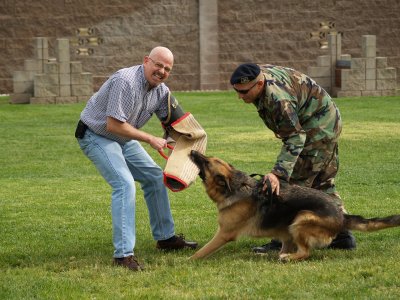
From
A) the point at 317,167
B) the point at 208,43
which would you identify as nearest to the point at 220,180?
the point at 317,167

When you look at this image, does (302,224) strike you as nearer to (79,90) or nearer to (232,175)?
(232,175)

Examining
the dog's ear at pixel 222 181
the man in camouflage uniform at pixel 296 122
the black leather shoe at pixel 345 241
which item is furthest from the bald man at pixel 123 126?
the black leather shoe at pixel 345 241

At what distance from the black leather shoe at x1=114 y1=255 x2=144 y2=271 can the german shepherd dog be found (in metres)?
0.55

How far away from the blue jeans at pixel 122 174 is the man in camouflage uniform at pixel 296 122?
1071mm

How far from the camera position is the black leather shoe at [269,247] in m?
8.56

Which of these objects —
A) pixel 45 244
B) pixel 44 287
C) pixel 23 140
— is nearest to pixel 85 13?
pixel 23 140

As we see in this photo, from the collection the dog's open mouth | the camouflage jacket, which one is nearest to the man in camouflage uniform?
the camouflage jacket

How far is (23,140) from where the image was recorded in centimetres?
1823

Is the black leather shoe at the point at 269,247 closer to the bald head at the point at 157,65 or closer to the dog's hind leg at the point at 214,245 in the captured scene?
the dog's hind leg at the point at 214,245

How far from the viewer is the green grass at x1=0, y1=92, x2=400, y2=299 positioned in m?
6.99

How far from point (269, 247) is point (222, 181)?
1.02m

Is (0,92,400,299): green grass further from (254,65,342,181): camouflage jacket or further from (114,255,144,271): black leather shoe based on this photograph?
(254,65,342,181): camouflage jacket

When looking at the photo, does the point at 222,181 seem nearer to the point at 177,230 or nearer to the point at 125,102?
the point at 125,102

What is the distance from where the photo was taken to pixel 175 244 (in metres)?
8.73
